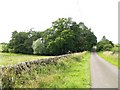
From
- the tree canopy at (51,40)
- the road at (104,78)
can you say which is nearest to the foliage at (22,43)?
the tree canopy at (51,40)

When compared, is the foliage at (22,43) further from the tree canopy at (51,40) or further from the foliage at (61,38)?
the foliage at (61,38)

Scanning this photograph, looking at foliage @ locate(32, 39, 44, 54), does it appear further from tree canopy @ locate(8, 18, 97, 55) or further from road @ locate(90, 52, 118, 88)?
road @ locate(90, 52, 118, 88)

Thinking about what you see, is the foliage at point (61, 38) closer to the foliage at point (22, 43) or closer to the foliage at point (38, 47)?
the foliage at point (38, 47)

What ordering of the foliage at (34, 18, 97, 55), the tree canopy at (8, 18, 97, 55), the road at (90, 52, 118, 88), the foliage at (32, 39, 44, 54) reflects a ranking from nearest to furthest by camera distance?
the road at (90, 52, 118, 88) → the foliage at (32, 39, 44, 54) → the tree canopy at (8, 18, 97, 55) → the foliage at (34, 18, 97, 55)

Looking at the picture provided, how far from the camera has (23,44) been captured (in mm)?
79125

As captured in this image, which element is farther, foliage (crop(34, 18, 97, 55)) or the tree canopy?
foliage (crop(34, 18, 97, 55))

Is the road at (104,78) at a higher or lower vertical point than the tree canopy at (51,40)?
lower

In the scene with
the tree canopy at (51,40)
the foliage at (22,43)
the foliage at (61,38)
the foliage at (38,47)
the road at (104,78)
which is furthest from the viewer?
the foliage at (61,38)

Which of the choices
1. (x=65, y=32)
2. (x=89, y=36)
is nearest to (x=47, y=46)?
(x=65, y=32)

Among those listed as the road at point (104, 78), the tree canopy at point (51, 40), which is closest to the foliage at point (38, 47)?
the tree canopy at point (51, 40)

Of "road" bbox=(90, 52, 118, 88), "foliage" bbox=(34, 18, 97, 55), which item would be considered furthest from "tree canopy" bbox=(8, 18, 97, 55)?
"road" bbox=(90, 52, 118, 88)

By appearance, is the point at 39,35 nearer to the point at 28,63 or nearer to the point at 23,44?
the point at 23,44

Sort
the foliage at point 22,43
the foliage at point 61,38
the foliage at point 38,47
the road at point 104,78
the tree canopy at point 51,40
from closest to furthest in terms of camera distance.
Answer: the road at point 104,78
the foliage at point 38,47
the foliage at point 22,43
the tree canopy at point 51,40
the foliage at point 61,38

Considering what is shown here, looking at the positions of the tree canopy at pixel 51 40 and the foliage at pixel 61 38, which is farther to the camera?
the foliage at pixel 61 38
